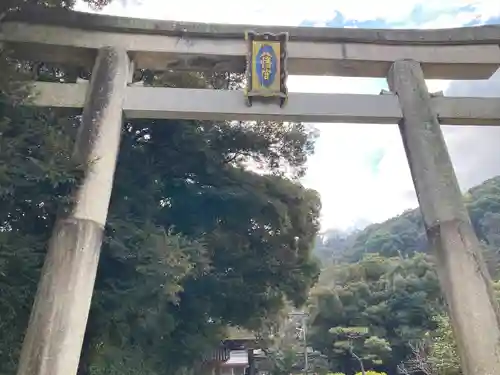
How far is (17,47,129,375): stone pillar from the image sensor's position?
4129 mm

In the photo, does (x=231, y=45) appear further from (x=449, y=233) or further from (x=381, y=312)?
(x=381, y=312)

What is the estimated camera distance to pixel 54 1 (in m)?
5.98

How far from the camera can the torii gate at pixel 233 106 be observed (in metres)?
4.39

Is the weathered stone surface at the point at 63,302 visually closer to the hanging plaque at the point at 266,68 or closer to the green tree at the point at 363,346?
the hanging plaque at the point at 266,68

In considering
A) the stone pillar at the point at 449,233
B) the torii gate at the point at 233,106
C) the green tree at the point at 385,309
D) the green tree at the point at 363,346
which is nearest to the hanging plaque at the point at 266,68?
the torii gate at the point at 233,106

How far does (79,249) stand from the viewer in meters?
4.54

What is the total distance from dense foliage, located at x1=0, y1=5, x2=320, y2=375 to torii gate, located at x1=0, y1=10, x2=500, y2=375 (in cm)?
35

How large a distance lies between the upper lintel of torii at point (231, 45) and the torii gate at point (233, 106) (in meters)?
0.01

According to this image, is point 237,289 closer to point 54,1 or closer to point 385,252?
point 54,1

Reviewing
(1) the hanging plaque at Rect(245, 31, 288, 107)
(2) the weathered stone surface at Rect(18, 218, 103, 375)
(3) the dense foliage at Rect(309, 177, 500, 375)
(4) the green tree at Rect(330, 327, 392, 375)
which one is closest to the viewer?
(2) the weathered stone surface at Rect(18, 218, 103, 375)

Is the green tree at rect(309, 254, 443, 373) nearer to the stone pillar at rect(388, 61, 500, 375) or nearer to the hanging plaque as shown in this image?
the stone pillar at rect(388, 61, 500, 375)

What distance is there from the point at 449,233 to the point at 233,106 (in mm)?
2708

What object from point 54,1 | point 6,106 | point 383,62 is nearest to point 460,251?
point 383,62

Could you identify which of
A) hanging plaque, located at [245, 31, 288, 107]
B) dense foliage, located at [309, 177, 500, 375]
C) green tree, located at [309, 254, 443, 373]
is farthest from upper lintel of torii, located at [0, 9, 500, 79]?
green tree, located at [309, 254, 443, 373]
